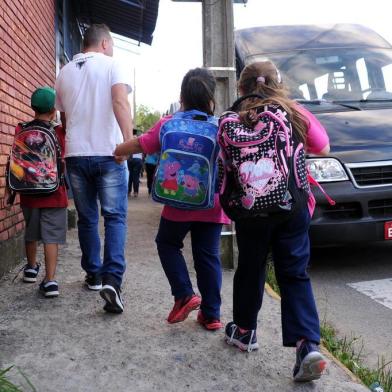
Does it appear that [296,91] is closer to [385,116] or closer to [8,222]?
[385,116]

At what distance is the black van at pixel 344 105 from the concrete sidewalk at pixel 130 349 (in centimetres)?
133

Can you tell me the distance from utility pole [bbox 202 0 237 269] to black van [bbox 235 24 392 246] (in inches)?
30.9

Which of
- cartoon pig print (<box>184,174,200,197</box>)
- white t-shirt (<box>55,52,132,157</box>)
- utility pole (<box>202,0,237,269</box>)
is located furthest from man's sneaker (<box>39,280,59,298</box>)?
utility pole (<box>202,0,237,269</box>)

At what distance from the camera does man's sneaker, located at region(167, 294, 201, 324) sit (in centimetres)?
347

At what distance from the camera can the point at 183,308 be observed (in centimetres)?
347

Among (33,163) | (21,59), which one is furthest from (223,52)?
(33,163)

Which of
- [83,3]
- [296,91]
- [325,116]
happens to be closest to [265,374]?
[325,116]

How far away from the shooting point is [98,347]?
3113 mm

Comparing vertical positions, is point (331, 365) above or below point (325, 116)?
below

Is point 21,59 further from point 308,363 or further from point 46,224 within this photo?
point 308,363

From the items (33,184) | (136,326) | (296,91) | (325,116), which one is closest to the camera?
(136,326)

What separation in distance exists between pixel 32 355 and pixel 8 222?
1.99 meters

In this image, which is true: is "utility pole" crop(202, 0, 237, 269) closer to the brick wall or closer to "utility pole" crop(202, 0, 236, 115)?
"utility pole" crop(202, 0, 236, 115)

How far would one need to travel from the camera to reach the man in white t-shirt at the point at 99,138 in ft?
12.5
